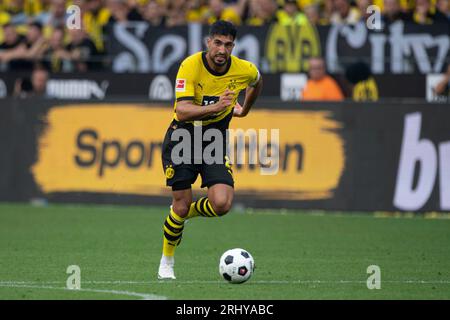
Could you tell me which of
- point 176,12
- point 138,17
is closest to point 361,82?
point 176,12

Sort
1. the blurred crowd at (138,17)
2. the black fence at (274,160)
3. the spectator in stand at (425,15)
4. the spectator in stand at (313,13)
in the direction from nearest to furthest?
the black fence at (274,160), the spectator in stand at (425,15), the blurred crowd at (138,17), the spectator in stand at (313,13)

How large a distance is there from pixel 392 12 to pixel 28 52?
674cm

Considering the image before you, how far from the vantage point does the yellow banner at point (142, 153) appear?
1747 centimetres

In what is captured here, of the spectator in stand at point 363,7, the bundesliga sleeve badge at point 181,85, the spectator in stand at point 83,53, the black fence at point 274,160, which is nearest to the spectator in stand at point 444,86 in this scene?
the black fence at point 274,160

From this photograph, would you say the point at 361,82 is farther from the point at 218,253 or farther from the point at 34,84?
the point at 218,253

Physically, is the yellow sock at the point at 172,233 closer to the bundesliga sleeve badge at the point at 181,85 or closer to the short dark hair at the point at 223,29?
the bundesliga sleeve badge at the point at 181,85

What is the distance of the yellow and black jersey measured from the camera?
10516mm

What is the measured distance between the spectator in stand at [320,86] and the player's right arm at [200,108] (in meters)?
7.56

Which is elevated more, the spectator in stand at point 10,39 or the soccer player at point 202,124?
the spectator in stand at point 10,39

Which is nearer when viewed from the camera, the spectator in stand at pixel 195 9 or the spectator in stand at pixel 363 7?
the spectator in stand at pixel 363 7

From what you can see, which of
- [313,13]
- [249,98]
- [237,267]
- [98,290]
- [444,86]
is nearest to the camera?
[98,290]

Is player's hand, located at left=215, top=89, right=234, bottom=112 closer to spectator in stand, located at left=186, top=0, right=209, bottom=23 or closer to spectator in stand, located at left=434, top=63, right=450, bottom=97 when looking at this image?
spectator in stand, located at left=434, top=63, right=450, bottom=97

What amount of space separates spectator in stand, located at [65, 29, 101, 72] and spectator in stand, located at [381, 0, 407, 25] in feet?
16.3

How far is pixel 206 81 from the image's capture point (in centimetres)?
1070
